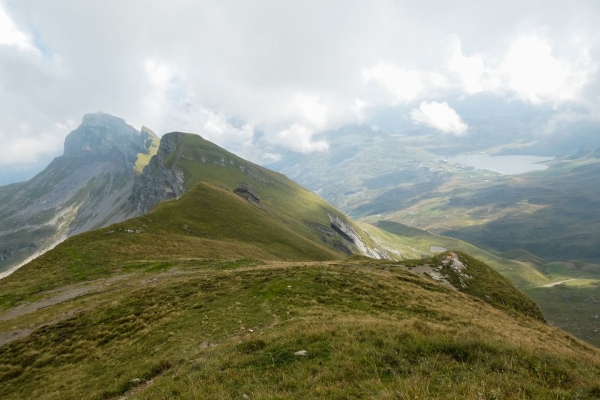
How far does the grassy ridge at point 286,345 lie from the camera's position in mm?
10289

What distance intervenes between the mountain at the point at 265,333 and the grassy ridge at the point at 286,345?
0.09 meters

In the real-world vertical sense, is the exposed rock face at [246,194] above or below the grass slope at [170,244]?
above

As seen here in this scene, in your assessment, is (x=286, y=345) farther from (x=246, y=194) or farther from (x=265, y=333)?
(x=246, y=194)

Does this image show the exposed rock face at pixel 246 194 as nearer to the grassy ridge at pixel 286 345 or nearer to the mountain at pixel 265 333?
the mountain at pixel 265 333

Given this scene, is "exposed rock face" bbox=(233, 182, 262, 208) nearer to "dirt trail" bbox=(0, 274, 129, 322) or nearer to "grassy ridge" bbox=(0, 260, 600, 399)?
"dirt trail" bbox=(0, 274, 129, 322)

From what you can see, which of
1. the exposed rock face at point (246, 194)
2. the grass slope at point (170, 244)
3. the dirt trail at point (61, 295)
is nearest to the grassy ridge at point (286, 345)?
the dirt trail at point (61, 295)

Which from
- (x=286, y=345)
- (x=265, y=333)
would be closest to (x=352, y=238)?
(x=265, y=333)

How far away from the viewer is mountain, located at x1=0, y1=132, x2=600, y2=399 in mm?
10594

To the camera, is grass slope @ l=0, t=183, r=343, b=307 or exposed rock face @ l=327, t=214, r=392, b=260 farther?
exposed rock face @ l=327, t=214, r=392, b=260

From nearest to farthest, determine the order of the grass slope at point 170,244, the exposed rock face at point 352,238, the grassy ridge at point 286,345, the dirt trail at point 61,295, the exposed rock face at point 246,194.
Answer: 1. the grassy ridge at point 286,345
2. the dirt trail at point 61,295
3. the grass slope at point 170,244
4. the exposed rock face at point 246,194
5. the exposed rock face at point 352,238

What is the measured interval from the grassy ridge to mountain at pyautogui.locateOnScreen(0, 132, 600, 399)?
3.4 inches

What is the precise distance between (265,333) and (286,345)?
4.36 m

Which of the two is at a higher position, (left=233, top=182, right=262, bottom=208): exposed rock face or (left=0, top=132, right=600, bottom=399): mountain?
(left=233, top=182, right=262, bottom=208): exposed rock face

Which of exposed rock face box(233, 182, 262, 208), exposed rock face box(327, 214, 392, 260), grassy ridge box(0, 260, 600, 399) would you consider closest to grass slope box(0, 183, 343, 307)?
grassy ridge box(0, 260, 600, 399)
